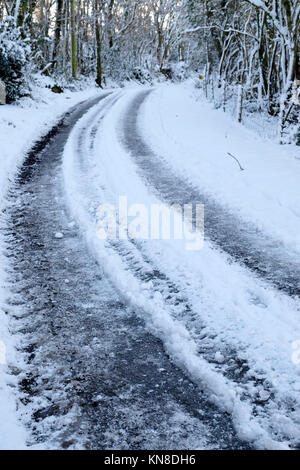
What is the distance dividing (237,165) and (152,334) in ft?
16.7

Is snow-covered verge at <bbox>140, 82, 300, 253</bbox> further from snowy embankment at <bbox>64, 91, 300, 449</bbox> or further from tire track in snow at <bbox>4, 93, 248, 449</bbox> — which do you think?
tire track in snow at <bbox>4, 93, 248, 449</bbox>

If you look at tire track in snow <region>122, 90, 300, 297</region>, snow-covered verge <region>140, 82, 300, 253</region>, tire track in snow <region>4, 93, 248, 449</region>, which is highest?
snow-covered verge <region>140, 82, 300, 253</region>

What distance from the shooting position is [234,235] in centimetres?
439

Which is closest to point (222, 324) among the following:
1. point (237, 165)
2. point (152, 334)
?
point (152, 334)

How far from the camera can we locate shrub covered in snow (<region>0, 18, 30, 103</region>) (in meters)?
12.5

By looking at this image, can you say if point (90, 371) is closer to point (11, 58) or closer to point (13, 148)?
point (13, 148)

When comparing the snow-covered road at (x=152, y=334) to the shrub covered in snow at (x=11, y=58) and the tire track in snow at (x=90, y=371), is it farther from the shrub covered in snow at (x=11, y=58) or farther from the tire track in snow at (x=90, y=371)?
the shrub covered in snow at (x=11, y=58)

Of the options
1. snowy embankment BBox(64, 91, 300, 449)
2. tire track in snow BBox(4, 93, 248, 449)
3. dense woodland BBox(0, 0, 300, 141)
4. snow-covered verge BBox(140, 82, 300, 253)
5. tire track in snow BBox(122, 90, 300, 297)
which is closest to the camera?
tire track in snow BBox(4, 93, 248, 449)

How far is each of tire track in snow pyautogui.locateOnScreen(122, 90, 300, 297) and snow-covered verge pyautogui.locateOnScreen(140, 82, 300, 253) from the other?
167 mm

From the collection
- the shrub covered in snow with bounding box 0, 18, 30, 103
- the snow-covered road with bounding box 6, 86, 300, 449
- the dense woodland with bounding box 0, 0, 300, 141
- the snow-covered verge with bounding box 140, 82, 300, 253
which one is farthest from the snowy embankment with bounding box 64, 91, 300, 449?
the shrub covered in snow with bounding box 0, 18, 30, 103

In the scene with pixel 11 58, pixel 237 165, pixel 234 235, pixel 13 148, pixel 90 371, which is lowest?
pixel 90 371

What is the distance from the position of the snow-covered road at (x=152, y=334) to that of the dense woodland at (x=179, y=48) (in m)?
6.71

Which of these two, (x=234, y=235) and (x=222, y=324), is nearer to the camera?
(x=222, y=324)
